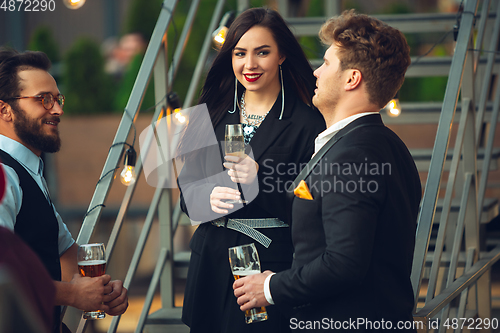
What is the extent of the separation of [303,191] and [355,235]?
205mm

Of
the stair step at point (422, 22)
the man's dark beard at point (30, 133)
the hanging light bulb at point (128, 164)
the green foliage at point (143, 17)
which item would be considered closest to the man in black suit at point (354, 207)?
the man's dark beard at point (30, 133)

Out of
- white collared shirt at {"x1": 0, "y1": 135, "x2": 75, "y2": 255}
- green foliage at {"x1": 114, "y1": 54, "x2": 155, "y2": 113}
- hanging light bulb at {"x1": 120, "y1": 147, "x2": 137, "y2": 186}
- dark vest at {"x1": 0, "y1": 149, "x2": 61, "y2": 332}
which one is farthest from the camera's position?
green foliage at {"x1": 114, "y1": 54, "x2": 155, "y2": 113}

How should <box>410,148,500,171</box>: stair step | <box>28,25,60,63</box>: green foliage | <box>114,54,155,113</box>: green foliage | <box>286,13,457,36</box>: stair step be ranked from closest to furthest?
<box>410,148,500,171</box>: stair step → <box>286,13,457,36</box>: stair step → <box>114,54,155,113</box>: green foliage → <box>28,25,60,63</box>: green foliage

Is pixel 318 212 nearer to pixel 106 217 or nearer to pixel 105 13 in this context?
pixel 106 217

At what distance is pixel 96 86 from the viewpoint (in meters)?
7.66

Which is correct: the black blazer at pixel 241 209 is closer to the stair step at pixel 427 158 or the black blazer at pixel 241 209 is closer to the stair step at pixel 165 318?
the stair step at pixel 165 318

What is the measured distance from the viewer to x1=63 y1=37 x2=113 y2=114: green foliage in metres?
7.57

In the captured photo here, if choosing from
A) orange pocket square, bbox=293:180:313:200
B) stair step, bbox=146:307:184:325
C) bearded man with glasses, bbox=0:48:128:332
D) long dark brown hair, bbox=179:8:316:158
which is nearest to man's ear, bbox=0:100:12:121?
bearded man with glasses, bbox=0:48:128:332

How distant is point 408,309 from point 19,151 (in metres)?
1.37

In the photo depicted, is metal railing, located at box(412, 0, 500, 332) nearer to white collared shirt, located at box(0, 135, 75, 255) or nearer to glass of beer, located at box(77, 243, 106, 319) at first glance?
glass of beer, located at box(77, 243, 106, 319)

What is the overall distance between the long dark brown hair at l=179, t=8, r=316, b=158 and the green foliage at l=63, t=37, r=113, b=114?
5660 mm

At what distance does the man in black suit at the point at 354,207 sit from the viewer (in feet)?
4.58

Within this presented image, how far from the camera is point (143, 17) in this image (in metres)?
8.64

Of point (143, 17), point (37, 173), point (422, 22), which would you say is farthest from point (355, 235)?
point (143, 17)
